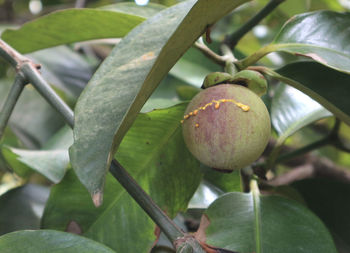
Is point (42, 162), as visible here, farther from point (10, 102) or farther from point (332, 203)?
point (332, 203)

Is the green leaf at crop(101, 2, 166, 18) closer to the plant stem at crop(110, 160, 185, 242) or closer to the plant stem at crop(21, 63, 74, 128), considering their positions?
the plant stem at crop(21, 63, 74, 128)

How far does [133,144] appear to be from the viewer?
0.75 m

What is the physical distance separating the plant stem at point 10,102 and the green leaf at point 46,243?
154 mm

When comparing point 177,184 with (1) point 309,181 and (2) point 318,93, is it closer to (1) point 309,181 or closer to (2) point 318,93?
(2) point 318,93

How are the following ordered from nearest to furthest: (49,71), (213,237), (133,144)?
(213,237) → (133,144) → (49,71)

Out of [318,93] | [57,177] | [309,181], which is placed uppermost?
[318,93]

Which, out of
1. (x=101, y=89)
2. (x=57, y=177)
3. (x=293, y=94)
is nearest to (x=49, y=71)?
(x=57, y=177)

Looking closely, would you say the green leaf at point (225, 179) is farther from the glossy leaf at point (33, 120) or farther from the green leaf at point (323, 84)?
the glossy leaf at point (33, 120)

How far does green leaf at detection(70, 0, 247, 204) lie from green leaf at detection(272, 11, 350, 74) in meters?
0.14

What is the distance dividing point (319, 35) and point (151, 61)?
0.32 metres

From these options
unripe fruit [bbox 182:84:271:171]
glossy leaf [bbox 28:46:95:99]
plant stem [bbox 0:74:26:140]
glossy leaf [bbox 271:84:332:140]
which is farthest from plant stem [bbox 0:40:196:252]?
glossy leaf [bbox 28:46:95:99]

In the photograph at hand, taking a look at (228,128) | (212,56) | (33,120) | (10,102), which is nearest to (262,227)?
(228,128)

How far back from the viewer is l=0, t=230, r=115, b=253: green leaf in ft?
1.74

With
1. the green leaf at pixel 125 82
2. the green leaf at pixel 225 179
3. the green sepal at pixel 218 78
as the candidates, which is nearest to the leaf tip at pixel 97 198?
the green leaf at pixel 125 82
